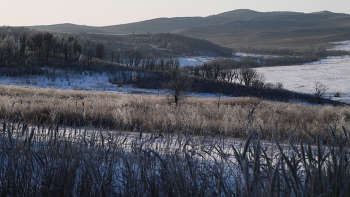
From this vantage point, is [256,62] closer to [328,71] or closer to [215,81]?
[328,71]

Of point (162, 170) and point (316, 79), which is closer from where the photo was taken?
point (162, 170)

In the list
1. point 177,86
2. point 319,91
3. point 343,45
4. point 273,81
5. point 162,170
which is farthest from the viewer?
point 343,45

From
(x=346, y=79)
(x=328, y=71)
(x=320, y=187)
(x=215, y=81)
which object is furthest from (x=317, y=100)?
(x=328, y=71)

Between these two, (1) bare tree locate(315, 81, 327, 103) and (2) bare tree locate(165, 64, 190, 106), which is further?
(1) bare tree locate(315, 81, 327, 103)

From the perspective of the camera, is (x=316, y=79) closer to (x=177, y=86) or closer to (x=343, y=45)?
(x=177, y=86)

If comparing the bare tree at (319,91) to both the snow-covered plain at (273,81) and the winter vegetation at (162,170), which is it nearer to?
the snow-covered plain at (273,81)

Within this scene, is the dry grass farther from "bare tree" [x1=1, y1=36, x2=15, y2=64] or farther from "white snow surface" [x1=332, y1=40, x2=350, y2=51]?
"white snow surface" [x1=332, y1=40, x2=350, y2=51]

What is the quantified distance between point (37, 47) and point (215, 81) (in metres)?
32.6

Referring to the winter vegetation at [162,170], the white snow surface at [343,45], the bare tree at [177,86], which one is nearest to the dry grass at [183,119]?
the winter vegetation at [162,170]

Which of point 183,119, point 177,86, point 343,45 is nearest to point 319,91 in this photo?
point 177,86

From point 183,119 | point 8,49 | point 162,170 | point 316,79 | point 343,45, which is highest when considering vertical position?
point 343,45

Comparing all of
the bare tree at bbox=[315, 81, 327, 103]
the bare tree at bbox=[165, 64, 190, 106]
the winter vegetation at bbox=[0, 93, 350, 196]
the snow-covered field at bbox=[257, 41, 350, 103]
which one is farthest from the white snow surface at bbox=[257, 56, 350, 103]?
the winter vegetation at bbox=[0, 93, 350, 196]

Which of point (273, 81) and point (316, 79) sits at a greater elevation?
point (316, 79)

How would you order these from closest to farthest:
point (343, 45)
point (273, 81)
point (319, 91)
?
1. point (319, 91)
2. point (273, 81)
3. point (343, 45)
